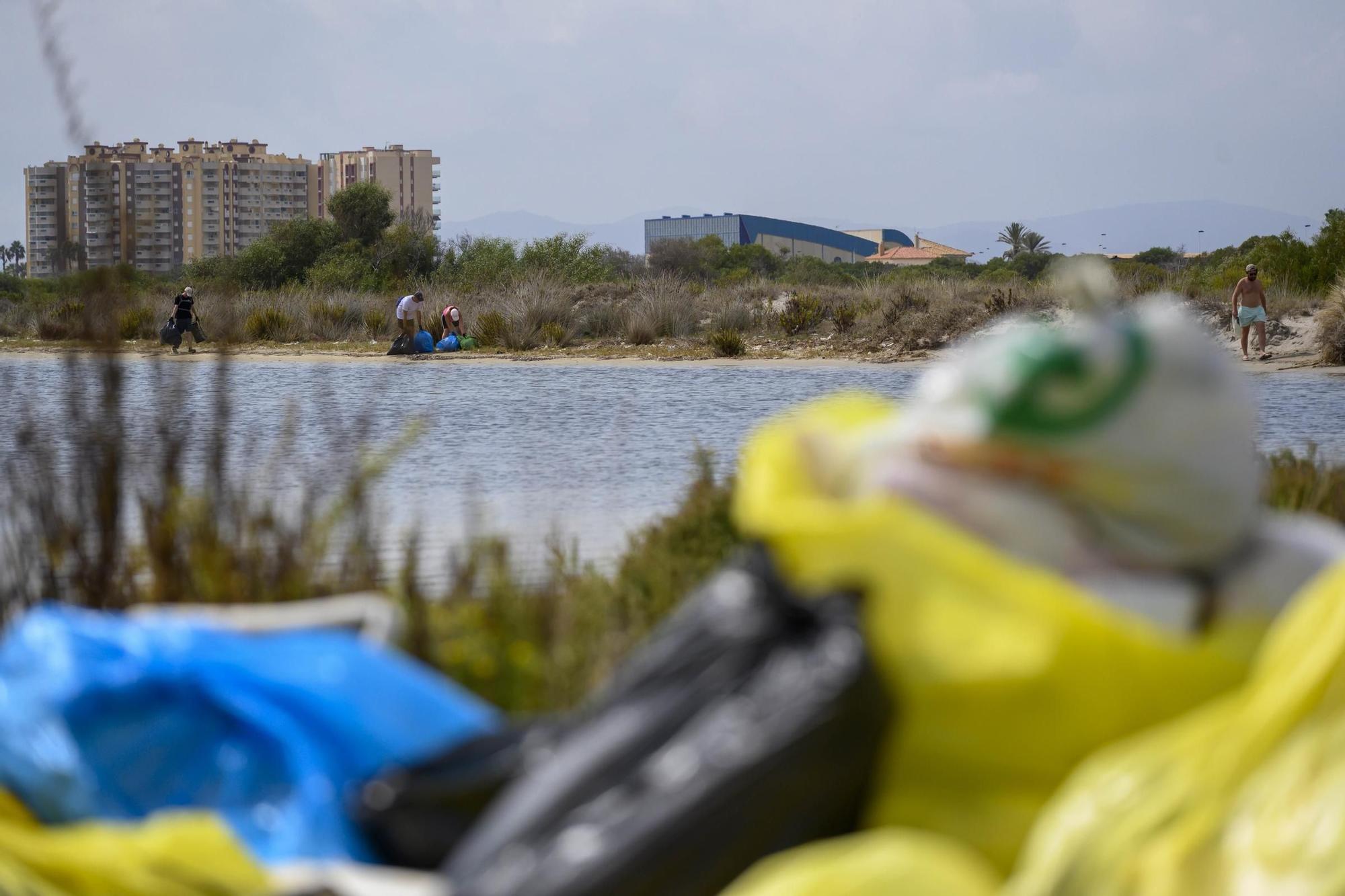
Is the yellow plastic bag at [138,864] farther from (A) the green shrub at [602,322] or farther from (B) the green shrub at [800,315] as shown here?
(A) the green shrub at [602,322]

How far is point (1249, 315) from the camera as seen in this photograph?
21.2 meters

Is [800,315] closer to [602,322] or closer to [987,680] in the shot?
[602,322]

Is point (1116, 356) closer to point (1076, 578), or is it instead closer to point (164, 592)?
point (1076, 578)

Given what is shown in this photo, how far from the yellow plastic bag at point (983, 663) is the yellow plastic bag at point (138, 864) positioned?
106 centimetres

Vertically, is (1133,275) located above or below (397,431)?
above

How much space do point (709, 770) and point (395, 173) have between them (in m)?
90.7

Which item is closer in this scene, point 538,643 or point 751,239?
point 538,643

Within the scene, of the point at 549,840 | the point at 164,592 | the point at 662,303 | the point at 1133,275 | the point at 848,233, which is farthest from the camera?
the point at 848,233

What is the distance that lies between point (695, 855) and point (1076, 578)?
2.05 ft

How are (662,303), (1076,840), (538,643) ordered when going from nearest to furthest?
1. (1076,840)
2. (538,643)
3. (662,303)

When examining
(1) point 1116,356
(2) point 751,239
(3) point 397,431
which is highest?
(2) point 751,239

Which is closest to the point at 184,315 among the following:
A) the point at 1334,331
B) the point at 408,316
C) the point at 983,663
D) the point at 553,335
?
the point at 408,316

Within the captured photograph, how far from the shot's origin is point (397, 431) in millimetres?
13133

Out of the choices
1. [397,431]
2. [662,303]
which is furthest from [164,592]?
[662,303]
